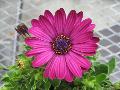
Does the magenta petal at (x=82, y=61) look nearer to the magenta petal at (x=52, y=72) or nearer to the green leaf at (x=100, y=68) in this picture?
the magenta petal at (x=52, y=72)

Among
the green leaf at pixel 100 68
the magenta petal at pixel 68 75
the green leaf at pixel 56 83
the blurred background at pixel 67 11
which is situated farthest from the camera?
the blurred background at pixel 67 11

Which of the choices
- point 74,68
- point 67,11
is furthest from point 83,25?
point 67,11

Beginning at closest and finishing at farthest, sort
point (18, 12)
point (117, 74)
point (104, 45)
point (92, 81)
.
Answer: point (92, 81) → point (117, 74) → point (104, 45) → point (18, 12)

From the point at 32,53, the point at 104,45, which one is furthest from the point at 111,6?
the point at 32,53

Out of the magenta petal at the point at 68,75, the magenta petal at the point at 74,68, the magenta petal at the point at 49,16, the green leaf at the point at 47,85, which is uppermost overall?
the magenta petal at the point at 49,16

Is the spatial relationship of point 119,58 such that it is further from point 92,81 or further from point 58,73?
point 58,73

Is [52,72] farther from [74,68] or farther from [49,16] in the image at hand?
[49,16]

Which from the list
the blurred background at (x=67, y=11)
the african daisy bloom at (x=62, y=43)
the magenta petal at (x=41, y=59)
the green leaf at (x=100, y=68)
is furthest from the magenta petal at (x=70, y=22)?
the blurred background at (x=67, y=11)
